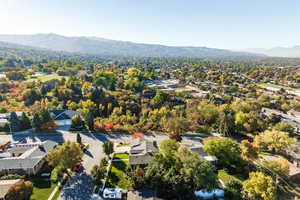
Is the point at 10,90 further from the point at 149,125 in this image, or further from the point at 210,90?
the point at 210,90

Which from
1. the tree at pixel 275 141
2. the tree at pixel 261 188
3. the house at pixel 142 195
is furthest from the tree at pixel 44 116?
the tree at pixel 275 141

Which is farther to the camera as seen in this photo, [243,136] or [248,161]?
[243,136]

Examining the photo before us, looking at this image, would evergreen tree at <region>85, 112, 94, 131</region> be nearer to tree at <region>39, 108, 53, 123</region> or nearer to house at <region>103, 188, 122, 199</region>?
tree at <region>39, 108, 53, 123</region>

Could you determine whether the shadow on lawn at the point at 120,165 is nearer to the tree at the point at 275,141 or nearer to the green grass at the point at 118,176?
the green grass at the point at 118,176

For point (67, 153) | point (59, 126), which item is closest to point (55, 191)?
point (67, 153)

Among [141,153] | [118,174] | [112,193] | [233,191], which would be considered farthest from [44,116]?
[233,191]

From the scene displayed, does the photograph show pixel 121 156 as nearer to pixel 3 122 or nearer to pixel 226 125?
pixel 226 125

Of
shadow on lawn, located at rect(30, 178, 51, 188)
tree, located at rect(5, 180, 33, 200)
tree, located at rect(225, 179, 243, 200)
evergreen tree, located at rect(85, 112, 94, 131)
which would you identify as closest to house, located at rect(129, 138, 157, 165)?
tree, located at rect(225, 179, 243, 200)
